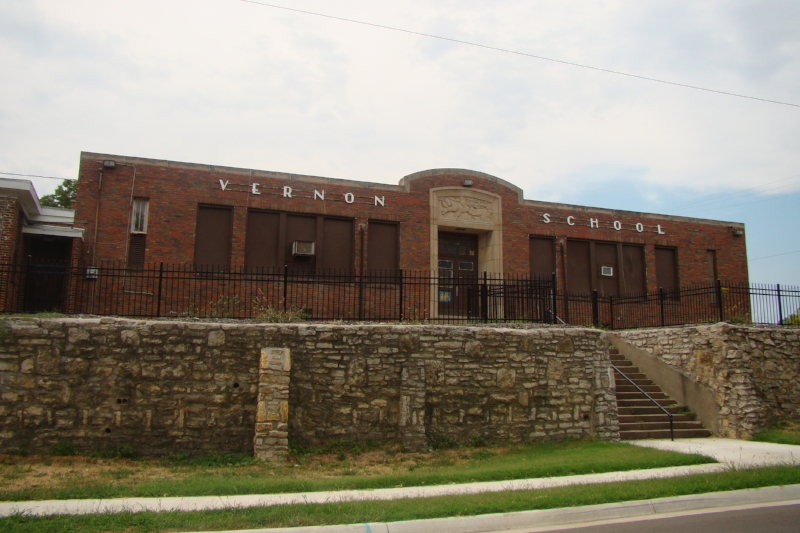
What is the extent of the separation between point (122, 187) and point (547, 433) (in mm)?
12108

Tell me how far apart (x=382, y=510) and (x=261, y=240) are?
1174 cm

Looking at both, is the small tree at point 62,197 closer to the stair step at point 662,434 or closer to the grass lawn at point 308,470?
the grass lawn at point 308,470

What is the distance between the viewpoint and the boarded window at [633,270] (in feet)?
74.1

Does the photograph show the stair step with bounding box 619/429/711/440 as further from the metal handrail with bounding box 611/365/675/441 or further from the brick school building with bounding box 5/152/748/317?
the brick school building with bounding box 5/152/748/317

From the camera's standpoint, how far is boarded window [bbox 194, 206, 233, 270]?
57.7 feet

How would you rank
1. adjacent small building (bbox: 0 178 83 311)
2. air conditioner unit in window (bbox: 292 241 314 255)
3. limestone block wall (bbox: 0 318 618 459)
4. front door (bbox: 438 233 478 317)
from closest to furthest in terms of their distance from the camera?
limestone block wall (bbox: 0 318 618 459) < adjacent small building (bbox: 0 178 83 311) < air conditioner unit in window (bbox: 292 241 314 255) < front door (bbox: 438 233 478 317)

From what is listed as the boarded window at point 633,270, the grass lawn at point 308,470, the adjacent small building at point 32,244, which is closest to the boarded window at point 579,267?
the boarded window at point 633,270

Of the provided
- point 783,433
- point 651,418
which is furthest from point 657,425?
point 783,433

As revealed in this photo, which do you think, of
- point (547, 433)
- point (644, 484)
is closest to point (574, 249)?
point (547, 433)

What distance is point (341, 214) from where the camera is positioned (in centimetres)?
1891

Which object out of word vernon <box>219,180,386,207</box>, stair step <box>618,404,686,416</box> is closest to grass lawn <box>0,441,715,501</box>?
stair step <box>618,404,686,416</box>

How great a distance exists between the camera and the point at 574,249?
22.0 m

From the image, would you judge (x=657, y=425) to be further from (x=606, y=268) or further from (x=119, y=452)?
(x=119, y=452)

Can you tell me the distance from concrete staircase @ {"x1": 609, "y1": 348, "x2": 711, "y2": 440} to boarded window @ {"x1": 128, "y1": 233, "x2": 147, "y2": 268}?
12.2 m
